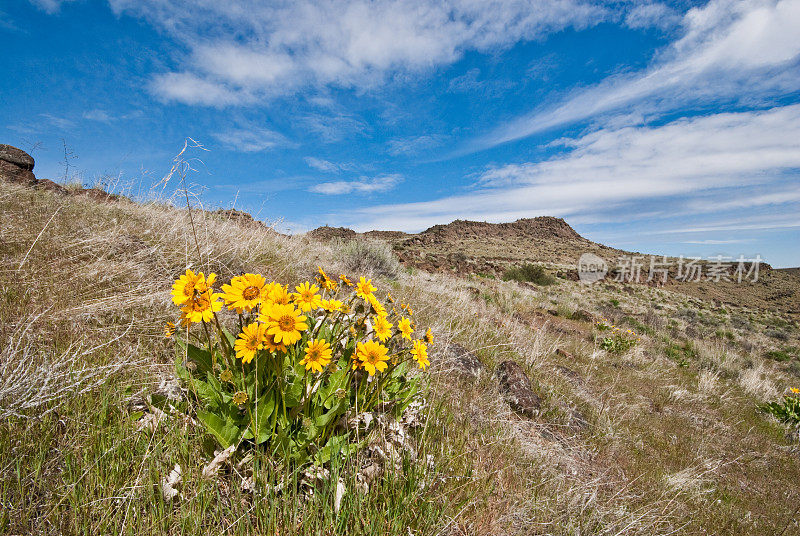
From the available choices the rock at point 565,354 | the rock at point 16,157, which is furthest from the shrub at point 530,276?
the rock at point 16,157

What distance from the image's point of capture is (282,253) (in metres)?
6.38

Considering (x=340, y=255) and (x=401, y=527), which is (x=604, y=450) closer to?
(x=401, y=527)

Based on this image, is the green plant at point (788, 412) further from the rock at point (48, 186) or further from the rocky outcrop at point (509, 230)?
the rocky outcrop at point (509, 230)

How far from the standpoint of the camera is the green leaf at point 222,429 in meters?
1.54

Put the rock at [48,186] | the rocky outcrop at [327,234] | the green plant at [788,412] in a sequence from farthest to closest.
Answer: the rocky outcrop at [327,234], the rock at [48,186], the green plant at [788,412]

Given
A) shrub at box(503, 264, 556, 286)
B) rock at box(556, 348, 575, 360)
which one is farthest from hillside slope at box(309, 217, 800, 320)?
rock at box(556, 348, 575, 360)

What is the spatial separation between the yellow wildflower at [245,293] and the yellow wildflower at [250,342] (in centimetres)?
9

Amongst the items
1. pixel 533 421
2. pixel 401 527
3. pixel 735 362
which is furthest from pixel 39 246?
pixel 735 362

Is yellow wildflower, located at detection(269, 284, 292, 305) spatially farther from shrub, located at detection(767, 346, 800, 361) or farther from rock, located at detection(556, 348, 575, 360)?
shrub, located at detection(767, 346, 800, 361)

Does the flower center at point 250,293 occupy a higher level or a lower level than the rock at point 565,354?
higher

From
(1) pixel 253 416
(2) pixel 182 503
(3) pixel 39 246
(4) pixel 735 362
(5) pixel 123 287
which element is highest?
(3) pixel 39 246

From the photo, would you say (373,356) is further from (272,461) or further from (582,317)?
(582,317)

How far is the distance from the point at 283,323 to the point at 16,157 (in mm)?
13045

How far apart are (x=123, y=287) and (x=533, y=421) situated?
4332 mm
